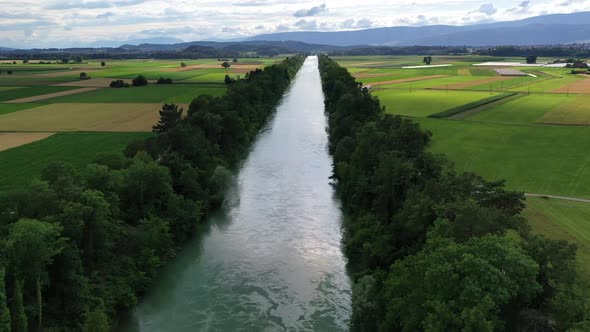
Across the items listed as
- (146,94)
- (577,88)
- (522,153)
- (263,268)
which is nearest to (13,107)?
(146,94)

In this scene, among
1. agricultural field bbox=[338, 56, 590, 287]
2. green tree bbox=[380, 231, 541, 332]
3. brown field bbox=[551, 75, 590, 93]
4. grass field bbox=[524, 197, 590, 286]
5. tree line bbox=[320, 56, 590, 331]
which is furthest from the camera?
brown field bbox=[551, 75, 590, 93]

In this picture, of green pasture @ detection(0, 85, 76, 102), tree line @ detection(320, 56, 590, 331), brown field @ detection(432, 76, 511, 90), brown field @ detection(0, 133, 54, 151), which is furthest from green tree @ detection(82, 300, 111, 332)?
brown field @ detection(432, 76, 511, 90)

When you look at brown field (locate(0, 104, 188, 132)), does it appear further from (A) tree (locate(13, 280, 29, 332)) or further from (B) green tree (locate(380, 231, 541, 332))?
(B) green tree (locate(380, 231, 541, 332))

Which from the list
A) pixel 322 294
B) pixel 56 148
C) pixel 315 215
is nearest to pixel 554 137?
pixel 315 215

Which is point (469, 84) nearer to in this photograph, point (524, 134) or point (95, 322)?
point (524, 134)

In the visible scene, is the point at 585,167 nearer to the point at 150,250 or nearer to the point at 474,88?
the point at 150,250

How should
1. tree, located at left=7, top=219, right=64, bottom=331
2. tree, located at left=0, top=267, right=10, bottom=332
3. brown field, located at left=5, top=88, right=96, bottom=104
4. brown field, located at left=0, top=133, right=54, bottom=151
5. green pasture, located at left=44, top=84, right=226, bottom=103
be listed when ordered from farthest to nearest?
green pasture, located at left=44, top=84, right=226, bottom=103
brown field, located at left=5, top=88, right=96, bottom=104
brown field, located at left=0, top=133, right=54, bottom=151
tree, located at left=7, top=219, right=64, bottom=331
tree, located at left=0, top=267, right=10, bottom=332

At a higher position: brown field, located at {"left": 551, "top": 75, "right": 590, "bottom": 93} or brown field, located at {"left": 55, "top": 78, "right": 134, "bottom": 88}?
brown field, located at {"left": 55, "top": 78, "right": 134, "bottom": 88}
